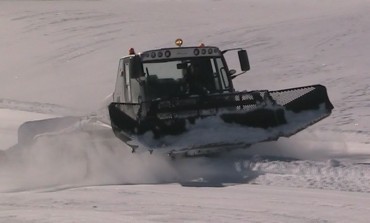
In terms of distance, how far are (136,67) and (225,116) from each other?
1.54 metres

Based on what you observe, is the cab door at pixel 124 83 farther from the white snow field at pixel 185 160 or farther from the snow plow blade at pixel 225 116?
the snow plow blade at pixel 225 116

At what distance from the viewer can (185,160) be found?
9625 millimetres

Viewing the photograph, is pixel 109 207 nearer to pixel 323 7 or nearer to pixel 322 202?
pixel 322 202

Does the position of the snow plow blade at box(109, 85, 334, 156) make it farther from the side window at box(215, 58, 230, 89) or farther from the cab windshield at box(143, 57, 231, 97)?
the side window at box(215, 58, 230, 89)

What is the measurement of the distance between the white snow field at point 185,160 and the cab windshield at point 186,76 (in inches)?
39.5

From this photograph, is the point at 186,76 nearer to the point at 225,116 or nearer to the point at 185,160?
the point at 225,116

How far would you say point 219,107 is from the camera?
9.53 meters

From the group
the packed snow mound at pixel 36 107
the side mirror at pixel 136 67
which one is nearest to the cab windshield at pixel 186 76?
the side mirror at pixel 136 67

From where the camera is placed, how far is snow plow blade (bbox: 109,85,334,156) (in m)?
8.94

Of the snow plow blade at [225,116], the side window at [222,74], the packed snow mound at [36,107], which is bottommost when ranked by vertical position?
the packed snow mound at [36,107]

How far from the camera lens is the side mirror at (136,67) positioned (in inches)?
399

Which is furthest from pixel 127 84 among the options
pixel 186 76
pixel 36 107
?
pixel 36 107

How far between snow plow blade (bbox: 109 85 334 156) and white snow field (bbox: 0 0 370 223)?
1.12 ft

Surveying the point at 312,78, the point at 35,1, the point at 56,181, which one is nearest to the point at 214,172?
the point at 56,181
